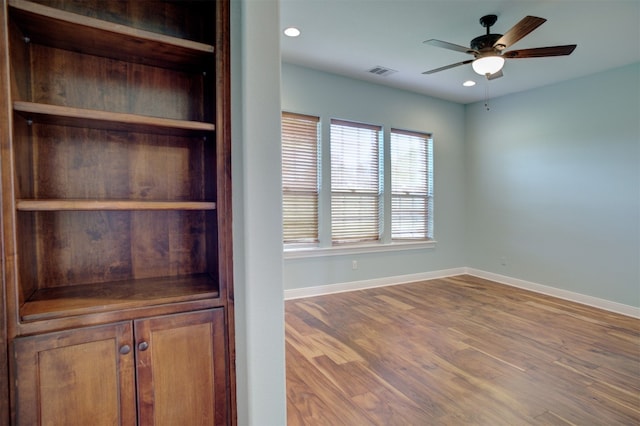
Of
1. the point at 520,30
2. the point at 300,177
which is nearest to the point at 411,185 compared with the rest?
the point at 300,177

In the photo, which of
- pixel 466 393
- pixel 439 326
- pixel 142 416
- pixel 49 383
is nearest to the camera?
pixel 49 383

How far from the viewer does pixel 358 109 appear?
4.52 meters

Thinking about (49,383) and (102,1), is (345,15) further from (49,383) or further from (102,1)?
(49,383)

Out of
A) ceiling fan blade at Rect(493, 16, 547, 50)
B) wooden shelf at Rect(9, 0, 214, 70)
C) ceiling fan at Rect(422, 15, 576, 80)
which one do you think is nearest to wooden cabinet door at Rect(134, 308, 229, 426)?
wooden shelf at Rect(9, 0, 214, 70)

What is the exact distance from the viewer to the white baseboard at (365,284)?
166 inches

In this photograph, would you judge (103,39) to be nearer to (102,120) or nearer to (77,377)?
(102,120)

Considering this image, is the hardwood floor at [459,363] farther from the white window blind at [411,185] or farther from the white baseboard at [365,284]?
the white window blind at [411,185]

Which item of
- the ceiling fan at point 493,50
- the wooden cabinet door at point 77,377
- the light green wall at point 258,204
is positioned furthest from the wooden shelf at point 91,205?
the ceiling fan at point 493,50

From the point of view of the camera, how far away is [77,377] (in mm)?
1217

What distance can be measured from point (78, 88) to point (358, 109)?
358 centimetres

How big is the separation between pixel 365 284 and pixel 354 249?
57cm

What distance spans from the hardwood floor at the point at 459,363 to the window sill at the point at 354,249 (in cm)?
60

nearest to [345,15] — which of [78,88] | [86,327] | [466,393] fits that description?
[78,88]

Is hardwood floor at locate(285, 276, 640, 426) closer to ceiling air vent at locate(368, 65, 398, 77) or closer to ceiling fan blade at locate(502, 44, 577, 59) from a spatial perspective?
ceiling fan blade at locate(502, 44, 577, 59)
